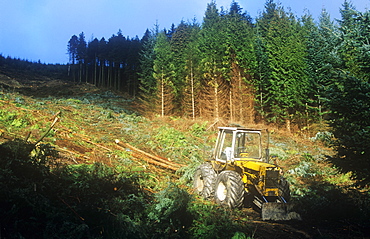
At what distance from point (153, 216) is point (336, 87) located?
6184mm

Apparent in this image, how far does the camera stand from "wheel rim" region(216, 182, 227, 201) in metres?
7.97

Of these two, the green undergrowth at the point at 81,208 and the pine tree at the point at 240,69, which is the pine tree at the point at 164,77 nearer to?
the pine tree at the point at 240,69

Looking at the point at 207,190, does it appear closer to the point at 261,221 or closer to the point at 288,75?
the point at 261,221

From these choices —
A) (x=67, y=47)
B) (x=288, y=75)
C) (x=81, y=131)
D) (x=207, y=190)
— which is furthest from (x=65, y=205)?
(x=67, y=47)

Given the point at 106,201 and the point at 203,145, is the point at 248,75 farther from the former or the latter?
the point at 106,201

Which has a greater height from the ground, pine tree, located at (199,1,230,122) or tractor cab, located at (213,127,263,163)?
pine tree, located at (199,1,230,122)

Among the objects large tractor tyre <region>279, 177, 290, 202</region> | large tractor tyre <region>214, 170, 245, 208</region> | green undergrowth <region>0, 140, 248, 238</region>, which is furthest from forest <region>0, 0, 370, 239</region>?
large tractor tyre <region>279, 177, 290, 202</region>

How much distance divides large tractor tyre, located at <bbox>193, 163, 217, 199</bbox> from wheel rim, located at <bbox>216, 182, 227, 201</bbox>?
41 cm

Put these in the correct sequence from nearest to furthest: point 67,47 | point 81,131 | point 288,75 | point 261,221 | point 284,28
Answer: point 261,221 → point 81,131 → point 288,75 → point 284,28 → point 67,47

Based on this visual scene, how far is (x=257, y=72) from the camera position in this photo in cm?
2973

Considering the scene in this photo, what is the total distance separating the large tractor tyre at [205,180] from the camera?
854 centimetres

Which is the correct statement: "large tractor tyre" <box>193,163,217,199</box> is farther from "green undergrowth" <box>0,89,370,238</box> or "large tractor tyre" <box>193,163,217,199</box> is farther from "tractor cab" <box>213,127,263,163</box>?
"tractor cab" <box>213,127,263,163</box>

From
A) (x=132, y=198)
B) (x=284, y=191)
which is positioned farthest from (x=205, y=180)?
(x=132, y=198)

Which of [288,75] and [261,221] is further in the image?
[288,75]
